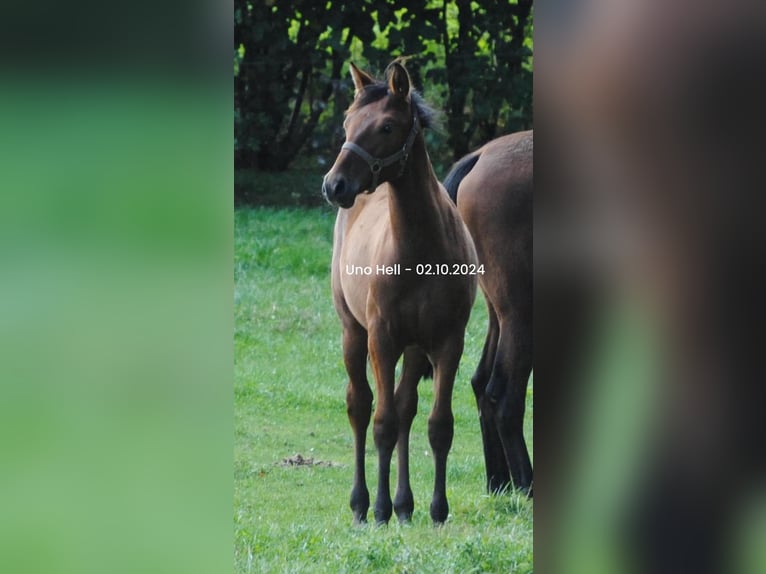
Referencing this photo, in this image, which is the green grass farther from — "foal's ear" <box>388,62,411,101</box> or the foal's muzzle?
"foal's ear" <box>388,62,411,101</box>

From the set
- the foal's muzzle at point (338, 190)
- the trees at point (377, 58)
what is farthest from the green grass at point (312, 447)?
the trees at point (377, 58)

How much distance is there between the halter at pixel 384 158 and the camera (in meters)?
2.77

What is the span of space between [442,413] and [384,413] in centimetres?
16

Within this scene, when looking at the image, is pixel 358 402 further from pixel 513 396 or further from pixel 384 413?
pixel 513 396

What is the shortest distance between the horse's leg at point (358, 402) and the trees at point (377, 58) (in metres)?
0.53

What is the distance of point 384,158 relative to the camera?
2785 millimetres

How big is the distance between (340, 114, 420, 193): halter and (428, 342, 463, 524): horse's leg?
1.64 ft

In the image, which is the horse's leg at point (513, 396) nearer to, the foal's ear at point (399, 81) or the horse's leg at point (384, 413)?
the horse's leg at point (384, 413)

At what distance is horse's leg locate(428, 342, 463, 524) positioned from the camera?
285 cm
